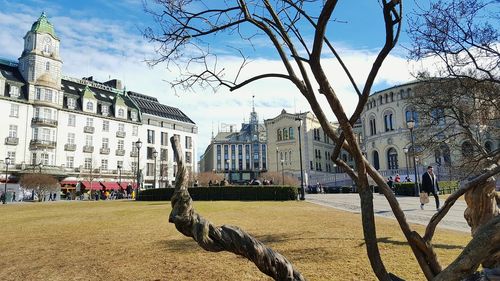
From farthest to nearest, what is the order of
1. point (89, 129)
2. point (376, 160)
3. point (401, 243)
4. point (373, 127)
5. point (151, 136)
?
point (373, 127), point (151, 136), point (376, 160), point (89, 129), point (401, 243)

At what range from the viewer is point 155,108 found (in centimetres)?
7588

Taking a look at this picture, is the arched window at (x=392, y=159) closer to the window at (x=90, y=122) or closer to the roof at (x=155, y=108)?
the roof at (x=155, y=108)

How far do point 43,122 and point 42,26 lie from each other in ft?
47.5

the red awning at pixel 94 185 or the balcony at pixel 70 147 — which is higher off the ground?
the balcony at pixel 70 147

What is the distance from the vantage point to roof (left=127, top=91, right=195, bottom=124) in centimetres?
7361

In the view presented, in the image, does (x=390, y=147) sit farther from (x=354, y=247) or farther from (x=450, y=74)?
(x=354, y=247)

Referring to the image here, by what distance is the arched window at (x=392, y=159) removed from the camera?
6650 centimetres

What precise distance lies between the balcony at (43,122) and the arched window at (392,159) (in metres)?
57.2

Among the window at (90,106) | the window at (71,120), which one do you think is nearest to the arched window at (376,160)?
the window at (90,106)

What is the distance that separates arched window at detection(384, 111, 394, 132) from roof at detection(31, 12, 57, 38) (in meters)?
58.5

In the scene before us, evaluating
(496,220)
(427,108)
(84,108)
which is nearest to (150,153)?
(84,108)

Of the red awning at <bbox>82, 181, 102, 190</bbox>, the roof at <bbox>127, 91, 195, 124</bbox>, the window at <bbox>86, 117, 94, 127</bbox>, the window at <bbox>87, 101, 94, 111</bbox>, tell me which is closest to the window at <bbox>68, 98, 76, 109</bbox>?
the window at <bbox>87, 101, 94, 111</bbox>

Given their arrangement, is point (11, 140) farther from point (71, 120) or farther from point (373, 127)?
point (373, 127)

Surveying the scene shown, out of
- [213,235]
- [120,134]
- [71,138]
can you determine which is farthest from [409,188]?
[120,134]
